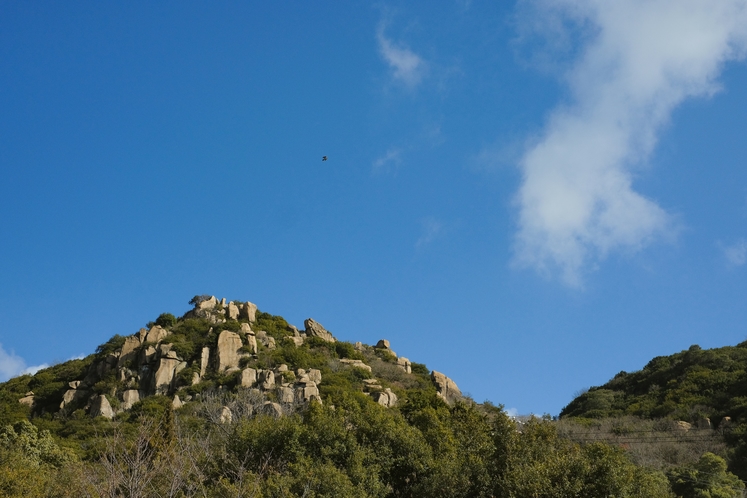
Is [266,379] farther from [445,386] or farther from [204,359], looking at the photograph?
[445,386]

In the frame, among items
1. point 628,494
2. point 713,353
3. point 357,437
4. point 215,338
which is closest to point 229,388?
point 215,338

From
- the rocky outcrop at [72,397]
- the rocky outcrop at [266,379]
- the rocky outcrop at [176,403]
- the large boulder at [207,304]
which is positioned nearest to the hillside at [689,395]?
the rocky outcrop at [266,379]

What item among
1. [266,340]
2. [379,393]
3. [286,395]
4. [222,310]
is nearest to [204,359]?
[266,340]

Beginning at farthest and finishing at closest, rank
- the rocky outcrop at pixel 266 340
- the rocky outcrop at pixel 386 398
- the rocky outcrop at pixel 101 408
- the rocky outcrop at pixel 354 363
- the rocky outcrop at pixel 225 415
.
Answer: the rocky outcrop at pixel 354 363 → the rocky outcrop at pixel 266 340 → the rocky outcrop at pixel 386 398 → the rocky outcrop at pixel 101 408 → the rocky outcrop at pixel 225 415

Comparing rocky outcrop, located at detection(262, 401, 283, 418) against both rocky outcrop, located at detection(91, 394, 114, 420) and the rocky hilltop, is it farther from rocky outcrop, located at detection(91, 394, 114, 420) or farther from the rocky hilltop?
rocky outcrop, located at detection(91, 394, 114, 420)

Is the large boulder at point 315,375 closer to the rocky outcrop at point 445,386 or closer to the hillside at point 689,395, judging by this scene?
the rocky outcrop at point 445,386

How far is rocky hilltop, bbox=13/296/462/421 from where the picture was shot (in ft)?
151

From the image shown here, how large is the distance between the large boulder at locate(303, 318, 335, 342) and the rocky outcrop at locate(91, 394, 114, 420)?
773 inches

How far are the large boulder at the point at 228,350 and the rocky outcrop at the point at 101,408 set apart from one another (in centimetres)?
738

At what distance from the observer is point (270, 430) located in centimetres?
2650

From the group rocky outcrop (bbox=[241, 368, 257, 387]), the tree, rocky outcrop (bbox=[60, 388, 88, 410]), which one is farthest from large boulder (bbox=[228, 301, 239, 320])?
the tree

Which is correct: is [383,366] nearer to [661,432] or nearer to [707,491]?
[661,432]

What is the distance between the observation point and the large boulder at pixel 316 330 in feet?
202

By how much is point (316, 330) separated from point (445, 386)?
42.4ft
